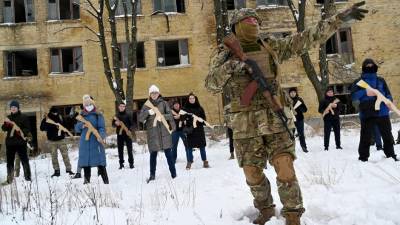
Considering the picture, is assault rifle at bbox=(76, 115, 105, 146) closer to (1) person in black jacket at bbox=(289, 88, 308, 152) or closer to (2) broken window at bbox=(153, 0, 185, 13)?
(1) person in black jacket at bbox=(289, 88, 308, 152)

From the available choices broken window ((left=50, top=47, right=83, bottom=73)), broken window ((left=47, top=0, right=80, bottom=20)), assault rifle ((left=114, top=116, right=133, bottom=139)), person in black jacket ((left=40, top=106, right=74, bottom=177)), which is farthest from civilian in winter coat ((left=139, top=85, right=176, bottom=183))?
broken window ((left=47, top=0, right=80, bottom=20))

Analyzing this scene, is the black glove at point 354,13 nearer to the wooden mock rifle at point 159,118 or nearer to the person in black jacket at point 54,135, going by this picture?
the wooden mock rifle at point 159,118

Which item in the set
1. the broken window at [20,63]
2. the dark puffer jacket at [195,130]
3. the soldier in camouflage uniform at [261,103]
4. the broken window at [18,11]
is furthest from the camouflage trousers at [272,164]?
the broken window at [18,11]

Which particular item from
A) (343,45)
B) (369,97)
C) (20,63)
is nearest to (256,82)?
(369,97)

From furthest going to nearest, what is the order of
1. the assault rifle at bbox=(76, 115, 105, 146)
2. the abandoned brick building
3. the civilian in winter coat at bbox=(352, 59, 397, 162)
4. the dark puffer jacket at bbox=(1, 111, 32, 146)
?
the abandoned brick building
the dark puffer jacket at bbox=(1, 111, 32, 146)
the assault rifle at bbox=(76, 115, 105, 146)
the civilian in winter coat at bbox=(352, 59, 397, 162)

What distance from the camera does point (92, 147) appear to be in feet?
26.3

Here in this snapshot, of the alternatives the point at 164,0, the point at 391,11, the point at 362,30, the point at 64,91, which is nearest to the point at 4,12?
the point at 64,91

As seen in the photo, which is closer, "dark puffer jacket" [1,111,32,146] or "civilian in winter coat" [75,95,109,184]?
"civilian in winter coat" [75,95,109,184]

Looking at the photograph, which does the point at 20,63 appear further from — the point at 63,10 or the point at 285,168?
the point at 285,168

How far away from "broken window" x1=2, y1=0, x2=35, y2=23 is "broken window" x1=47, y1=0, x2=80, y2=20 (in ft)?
3.26

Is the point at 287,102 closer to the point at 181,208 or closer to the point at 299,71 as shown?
the point at 181,208

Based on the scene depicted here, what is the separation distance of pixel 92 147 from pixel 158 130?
1.34 m

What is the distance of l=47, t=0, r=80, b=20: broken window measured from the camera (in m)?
22.4

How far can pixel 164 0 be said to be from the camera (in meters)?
22.5
